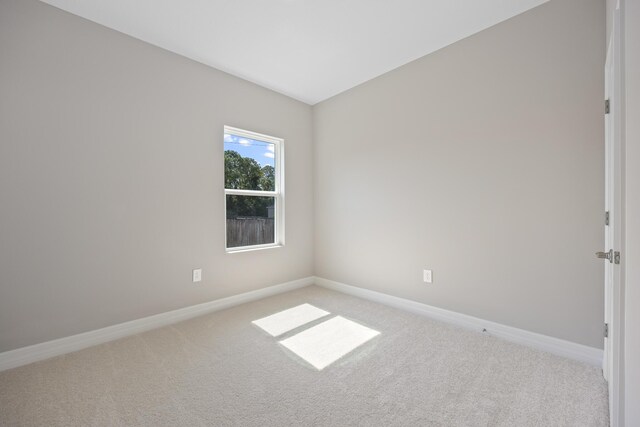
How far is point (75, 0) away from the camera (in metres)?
2.00

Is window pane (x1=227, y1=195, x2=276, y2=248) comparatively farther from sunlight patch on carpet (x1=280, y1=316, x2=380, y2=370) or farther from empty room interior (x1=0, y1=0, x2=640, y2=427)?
sunlight patch on carpet (x1=280, y1=316, x2=380, y2=370)

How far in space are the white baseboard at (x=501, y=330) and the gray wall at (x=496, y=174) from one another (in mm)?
56

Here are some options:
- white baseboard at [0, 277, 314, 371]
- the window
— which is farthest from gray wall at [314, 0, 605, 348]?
white baseboard at [0, 277, 314, 371]

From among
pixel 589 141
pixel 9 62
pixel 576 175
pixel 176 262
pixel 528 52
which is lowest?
pixel 176 262

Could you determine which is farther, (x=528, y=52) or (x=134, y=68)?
(x=134, y=68)

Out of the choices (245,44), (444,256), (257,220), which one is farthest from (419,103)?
(257,220)

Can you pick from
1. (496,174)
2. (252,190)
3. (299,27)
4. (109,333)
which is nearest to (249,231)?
(252,190)

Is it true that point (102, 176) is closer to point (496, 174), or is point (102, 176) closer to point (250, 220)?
point (250, 220)

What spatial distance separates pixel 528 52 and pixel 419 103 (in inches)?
35.9

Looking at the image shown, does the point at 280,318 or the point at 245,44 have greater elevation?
the point at 245,44

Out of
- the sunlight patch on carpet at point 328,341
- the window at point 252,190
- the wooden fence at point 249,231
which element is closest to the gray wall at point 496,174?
the sunlight patch on carpet at point 328,341

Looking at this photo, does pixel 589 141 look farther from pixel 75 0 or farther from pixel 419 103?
pixel 75 0

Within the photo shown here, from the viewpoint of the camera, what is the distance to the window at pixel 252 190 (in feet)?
10.3

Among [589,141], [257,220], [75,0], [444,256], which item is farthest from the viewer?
[257,220]
